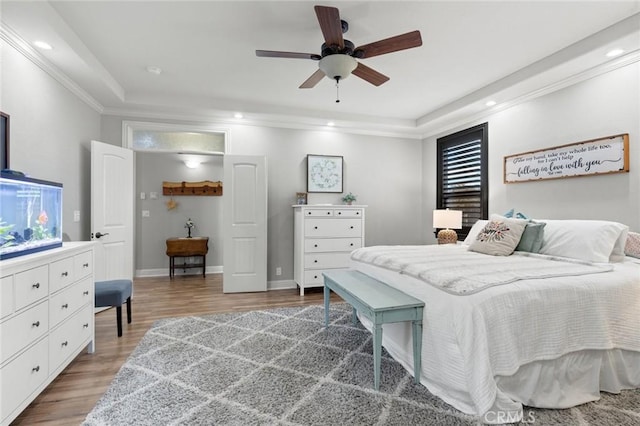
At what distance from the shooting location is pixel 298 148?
4805 millimetres

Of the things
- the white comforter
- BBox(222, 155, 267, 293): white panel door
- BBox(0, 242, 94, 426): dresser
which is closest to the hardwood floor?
BBox(0, 242, 94, 426): dresser

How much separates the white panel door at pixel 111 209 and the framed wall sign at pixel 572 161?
15.5ft

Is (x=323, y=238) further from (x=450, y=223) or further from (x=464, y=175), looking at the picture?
(x=464, y=175)

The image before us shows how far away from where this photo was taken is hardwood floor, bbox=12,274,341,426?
181 cm

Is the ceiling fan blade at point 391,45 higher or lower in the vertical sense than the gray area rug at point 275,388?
higher

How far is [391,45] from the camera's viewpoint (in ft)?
7.24

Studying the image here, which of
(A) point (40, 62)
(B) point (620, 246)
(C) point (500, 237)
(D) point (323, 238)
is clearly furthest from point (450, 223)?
(A) point (40, 62)

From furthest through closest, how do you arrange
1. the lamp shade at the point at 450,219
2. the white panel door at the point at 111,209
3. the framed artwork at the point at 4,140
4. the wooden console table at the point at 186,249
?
the wooden console table at the point at 186,249 → the lamp shade at the point at 450,219 → the white panel door at the point at 111,209 → the framed artwork at the point at 4,140

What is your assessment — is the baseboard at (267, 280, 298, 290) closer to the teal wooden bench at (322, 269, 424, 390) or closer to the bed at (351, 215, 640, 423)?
the teal wooden bench at (322, 269, 424, 390)

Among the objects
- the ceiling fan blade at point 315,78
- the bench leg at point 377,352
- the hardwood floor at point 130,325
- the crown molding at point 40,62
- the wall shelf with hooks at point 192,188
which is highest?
the crown molding at point 40,62

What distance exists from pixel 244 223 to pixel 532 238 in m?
3.36

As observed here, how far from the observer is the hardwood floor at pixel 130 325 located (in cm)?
181

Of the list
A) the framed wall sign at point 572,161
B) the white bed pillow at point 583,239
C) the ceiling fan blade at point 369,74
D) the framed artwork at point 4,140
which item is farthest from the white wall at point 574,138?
the framed artwork at point 4,140

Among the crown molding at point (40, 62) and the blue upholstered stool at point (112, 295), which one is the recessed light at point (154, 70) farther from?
the blue upholstered stool at point (112, 295)
